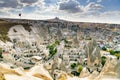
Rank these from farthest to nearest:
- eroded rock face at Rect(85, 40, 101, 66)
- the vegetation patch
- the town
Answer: the vegetation patch, eroded rock face at Rect(85, 40, 101, 66), the town

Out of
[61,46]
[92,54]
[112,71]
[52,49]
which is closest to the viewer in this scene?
[112,71]

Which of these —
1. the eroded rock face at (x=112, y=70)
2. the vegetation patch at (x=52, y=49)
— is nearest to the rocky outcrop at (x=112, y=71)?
the eroded rock face at (x=112, y=70)

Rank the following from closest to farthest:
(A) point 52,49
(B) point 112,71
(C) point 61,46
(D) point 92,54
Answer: (B) point 112,71 → (D) point 92,54 → (A) point 52,49 → (C) point 61,46

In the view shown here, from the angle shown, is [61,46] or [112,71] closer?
[112,71]

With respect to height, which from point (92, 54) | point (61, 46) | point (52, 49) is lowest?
point (52, 49)

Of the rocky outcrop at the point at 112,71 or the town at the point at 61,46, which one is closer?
the rocky outcrop at the point at 112,71

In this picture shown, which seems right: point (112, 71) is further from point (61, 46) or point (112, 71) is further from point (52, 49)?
point (61, 46)

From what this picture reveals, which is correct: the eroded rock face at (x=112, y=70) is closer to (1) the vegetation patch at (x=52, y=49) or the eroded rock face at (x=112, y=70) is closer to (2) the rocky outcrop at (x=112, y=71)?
(2) the rocky outcrop at (x=112, y=71)

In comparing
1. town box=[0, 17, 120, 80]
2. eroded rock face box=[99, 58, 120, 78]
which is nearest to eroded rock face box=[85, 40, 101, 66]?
town box=[0, 17, 120, 80]

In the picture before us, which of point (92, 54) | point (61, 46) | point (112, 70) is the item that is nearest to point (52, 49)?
point (61, 46)

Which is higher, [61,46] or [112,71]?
[112,71]

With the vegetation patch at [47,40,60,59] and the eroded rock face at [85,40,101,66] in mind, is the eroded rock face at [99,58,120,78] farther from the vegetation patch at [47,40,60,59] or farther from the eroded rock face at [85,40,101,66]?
the vegetation patch at [47,40,60,59]

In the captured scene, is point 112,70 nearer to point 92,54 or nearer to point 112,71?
point 112,71

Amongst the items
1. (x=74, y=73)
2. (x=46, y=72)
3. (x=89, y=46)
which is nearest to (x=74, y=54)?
(x=89, y=46)
